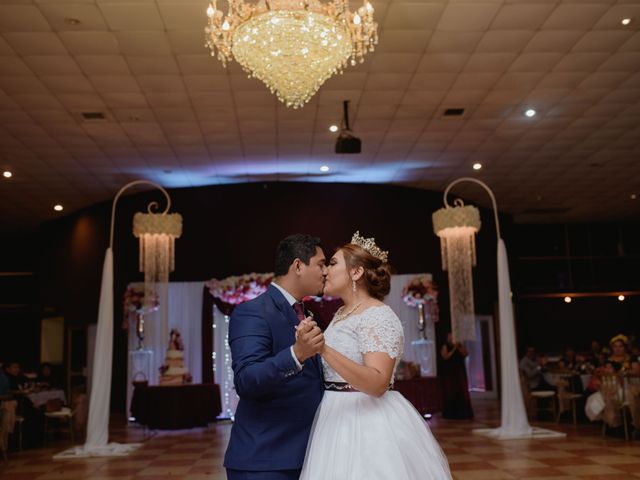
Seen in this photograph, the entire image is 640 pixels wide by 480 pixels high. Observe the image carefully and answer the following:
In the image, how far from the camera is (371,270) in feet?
9.50

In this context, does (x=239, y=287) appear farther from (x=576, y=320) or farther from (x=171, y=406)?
(x=576, y=320)

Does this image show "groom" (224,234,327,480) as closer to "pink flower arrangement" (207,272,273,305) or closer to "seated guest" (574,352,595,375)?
"seated guest" (574,352,595,375)

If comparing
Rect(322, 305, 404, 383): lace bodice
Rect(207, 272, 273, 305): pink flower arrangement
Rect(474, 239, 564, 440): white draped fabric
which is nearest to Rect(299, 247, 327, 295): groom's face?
Answer: Rect(322, 305, 404, 383): lace bodice

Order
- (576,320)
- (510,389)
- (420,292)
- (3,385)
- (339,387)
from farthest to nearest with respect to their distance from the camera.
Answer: (576,320) → (420,292) → (3,385) → (510,389) → (339,387)

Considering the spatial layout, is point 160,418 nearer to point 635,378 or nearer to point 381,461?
point 635,378

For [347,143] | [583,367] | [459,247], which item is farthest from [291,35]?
[583,367]

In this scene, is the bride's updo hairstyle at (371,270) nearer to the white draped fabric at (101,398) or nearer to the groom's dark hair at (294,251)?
the groom's dark hair at (294,251)

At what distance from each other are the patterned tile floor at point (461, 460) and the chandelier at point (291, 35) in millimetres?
4230

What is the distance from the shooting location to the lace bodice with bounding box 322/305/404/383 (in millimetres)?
2600

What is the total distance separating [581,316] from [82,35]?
15931mm

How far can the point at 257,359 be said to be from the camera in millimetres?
2387

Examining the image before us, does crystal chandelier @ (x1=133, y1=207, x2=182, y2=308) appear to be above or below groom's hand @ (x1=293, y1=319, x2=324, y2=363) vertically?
above

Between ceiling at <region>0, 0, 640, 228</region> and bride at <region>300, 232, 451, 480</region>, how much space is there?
490 cm

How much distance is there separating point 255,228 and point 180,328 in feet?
8.53
